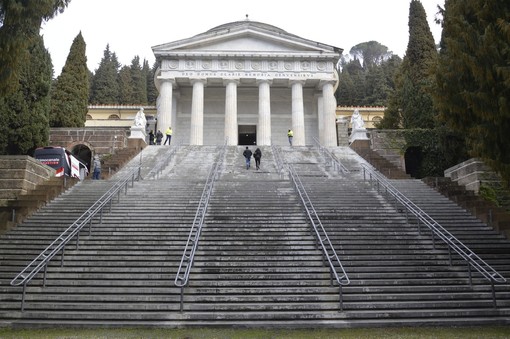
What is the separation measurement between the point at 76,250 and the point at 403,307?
6.98 m

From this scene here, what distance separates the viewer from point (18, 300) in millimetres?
8383

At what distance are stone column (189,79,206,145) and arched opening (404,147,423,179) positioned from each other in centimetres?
1382

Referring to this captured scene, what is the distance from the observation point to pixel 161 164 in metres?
20.4

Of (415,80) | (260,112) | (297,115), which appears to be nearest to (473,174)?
(415,80)

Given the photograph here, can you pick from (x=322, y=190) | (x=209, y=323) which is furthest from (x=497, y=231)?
(x=209, y=323)

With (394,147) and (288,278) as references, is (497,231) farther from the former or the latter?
(394,147)

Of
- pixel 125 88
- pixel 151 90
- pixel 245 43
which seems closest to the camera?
pixel 245 43

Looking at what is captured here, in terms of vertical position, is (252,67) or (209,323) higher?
(252,67)

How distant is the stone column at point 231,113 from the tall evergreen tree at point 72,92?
10.6 metres

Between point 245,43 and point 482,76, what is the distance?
2793 cm

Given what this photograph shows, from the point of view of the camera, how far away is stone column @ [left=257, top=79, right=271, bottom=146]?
32.2 metres

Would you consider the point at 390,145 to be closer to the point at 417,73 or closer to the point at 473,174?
the point at 417,73

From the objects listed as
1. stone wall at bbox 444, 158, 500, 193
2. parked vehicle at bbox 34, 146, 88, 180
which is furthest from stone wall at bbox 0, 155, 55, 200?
stone wall at bbox 444, 158, 500, 193

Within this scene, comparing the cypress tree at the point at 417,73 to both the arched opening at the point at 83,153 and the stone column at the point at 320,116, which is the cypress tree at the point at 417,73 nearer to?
the stone column at the point at 320,116
